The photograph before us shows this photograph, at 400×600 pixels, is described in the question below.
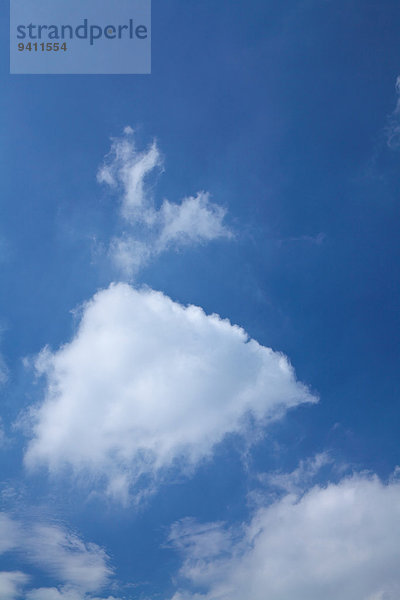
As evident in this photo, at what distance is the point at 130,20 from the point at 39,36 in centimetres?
1116

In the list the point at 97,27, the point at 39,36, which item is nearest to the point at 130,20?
the point at 97,27

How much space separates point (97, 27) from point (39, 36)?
23.5ft

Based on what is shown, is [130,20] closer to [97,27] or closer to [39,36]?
[97,27]

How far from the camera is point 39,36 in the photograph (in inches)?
2069

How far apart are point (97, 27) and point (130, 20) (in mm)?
4163

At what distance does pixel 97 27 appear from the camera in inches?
2055

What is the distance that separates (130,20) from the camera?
53.1m
